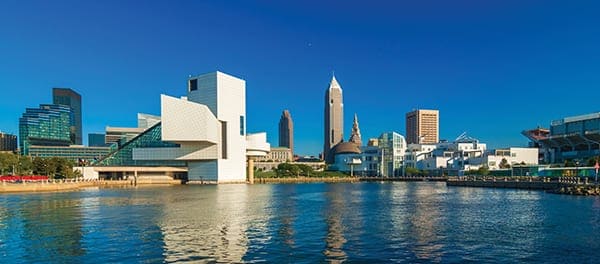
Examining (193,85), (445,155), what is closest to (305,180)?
(445,155)

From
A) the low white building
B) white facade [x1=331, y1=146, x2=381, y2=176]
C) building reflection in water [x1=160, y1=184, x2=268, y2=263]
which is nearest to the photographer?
building reflection in water [x1=160, y1=184, x2=268, y2=263]

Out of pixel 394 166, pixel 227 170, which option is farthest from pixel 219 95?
pixel 394 166

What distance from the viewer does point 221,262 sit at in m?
18.3

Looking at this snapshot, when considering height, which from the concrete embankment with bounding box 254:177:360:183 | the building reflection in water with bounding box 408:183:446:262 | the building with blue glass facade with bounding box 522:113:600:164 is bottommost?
the concrete embankment with bounding box 254:177:360:183

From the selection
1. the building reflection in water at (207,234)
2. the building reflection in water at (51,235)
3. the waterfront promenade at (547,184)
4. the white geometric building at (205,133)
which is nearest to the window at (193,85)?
the white geometric building at (205,133)

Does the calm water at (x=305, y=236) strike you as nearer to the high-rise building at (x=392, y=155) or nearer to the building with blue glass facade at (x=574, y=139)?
the building with blue glass facade at (x=574, y=139)

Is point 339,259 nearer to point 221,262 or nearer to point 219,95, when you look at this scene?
point 221,262

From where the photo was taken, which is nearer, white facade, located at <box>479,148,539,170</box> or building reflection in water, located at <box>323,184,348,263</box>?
building reflection in water, located at <box>323,184,348,263</box>

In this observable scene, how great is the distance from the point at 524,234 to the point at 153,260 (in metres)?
19.4

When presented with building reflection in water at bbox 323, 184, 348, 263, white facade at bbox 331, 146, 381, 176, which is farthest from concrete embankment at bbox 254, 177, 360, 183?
building reflection in water at bbox 323, 184, 348, 263

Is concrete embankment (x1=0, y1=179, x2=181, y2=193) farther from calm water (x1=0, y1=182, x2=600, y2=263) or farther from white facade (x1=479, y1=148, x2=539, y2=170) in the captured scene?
white facade (x1=479, y1=148, x2=539, y2=170)

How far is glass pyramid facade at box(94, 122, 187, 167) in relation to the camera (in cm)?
12450

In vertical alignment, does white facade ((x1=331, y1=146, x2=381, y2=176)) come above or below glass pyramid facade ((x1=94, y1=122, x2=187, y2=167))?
below

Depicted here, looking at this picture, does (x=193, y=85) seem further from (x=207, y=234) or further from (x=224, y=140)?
(x=207, y=234)
